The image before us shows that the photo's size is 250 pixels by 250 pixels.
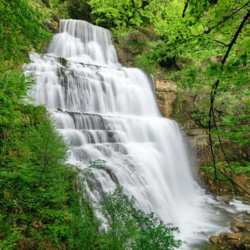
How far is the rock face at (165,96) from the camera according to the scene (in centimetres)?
1447

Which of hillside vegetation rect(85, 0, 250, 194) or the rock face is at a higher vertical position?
the rock face

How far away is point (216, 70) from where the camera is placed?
11.5 ft

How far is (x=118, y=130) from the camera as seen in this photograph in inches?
423

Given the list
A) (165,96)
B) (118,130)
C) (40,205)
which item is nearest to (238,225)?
(118,130)

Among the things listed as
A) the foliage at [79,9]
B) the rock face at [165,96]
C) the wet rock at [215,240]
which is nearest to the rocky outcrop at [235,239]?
the wet rock at [215,240]

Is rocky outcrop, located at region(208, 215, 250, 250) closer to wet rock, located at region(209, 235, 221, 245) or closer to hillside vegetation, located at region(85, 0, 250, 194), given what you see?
wet rock, located at region(209, 235, 221, 245)

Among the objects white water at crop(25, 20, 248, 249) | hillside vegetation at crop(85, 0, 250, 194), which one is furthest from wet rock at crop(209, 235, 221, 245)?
hillside vegetation at crop(85, 0, 250, 194)

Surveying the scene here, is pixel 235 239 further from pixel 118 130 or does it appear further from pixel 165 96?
pixel 165 96

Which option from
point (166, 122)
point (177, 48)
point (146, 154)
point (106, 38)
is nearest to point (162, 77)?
point (166, 122)

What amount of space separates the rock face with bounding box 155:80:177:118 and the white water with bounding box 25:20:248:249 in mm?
354

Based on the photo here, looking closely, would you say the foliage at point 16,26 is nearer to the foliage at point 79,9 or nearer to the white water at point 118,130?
the white water at point 118,130

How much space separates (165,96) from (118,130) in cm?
484

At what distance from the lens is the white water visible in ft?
26.5

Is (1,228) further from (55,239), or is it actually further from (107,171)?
(107,171)
